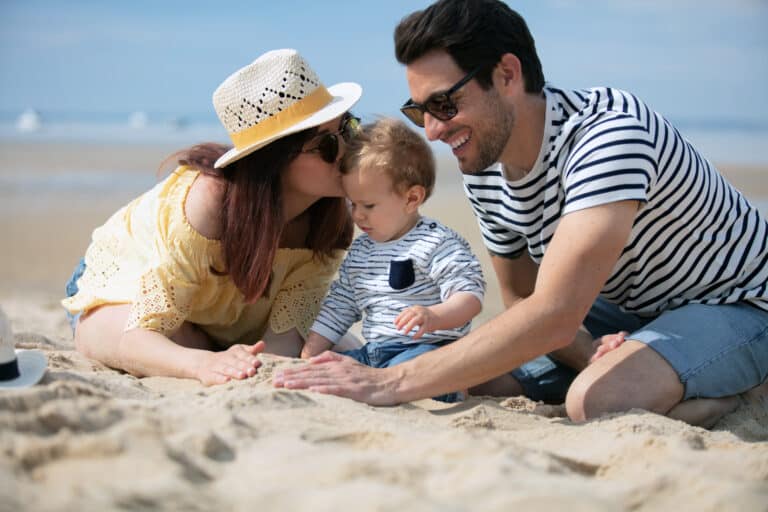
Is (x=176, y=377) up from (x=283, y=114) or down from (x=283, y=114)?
down

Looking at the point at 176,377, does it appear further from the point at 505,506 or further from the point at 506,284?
the point at 505,506

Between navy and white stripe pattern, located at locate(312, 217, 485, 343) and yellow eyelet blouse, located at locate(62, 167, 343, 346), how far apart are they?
1.13 feet

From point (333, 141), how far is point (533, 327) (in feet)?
4.54

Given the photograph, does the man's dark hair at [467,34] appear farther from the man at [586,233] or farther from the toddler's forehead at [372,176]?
the toddler's forehead at [372,176]

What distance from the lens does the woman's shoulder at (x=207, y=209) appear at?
3.75 m

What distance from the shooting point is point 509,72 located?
3.39 meters

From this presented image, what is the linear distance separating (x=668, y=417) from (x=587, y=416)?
1.05 feet

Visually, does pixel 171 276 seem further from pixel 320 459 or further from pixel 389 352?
pixel 320 459

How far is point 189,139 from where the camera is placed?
26.8 metres

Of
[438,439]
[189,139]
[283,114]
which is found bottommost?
[189,139]

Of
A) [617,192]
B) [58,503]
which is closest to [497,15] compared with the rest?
[617,192]

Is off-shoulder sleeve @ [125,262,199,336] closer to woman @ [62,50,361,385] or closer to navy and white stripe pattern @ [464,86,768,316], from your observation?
woman @ [62,50,361,385]

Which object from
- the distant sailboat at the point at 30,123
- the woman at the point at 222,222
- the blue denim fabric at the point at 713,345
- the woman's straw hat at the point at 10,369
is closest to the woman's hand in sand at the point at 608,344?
the blue denim fabric at the point at 713,345

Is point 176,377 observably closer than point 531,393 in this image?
Yes
